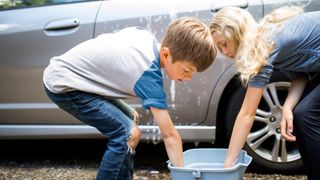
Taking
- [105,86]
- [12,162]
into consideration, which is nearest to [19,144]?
[12,162]

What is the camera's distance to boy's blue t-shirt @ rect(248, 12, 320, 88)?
2.65 m

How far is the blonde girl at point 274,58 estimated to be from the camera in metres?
2.62

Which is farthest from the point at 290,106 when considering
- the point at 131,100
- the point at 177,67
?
the point at 131,100

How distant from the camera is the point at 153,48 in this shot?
8.81ft

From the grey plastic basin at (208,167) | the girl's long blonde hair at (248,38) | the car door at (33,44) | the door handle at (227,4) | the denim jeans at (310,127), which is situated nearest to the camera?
the grey plastic basin at (208,167)

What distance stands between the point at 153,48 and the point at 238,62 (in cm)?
40

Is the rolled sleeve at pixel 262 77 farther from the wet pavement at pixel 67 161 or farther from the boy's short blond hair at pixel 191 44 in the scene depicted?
the wet pavement at pixel 67 161

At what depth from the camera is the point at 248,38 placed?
2629mm

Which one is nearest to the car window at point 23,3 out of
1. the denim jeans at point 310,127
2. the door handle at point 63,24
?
the door handle at point 63,24

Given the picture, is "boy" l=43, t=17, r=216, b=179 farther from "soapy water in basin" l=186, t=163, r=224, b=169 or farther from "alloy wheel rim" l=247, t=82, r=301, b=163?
"alloy wheel rim" l=247, t=82, r=301, b=163

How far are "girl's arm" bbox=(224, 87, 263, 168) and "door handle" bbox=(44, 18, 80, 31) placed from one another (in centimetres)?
152

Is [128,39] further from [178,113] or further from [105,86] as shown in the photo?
[178,113]

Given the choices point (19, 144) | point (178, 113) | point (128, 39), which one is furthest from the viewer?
point (19, 144)

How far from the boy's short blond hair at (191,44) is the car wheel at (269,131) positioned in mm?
1177
